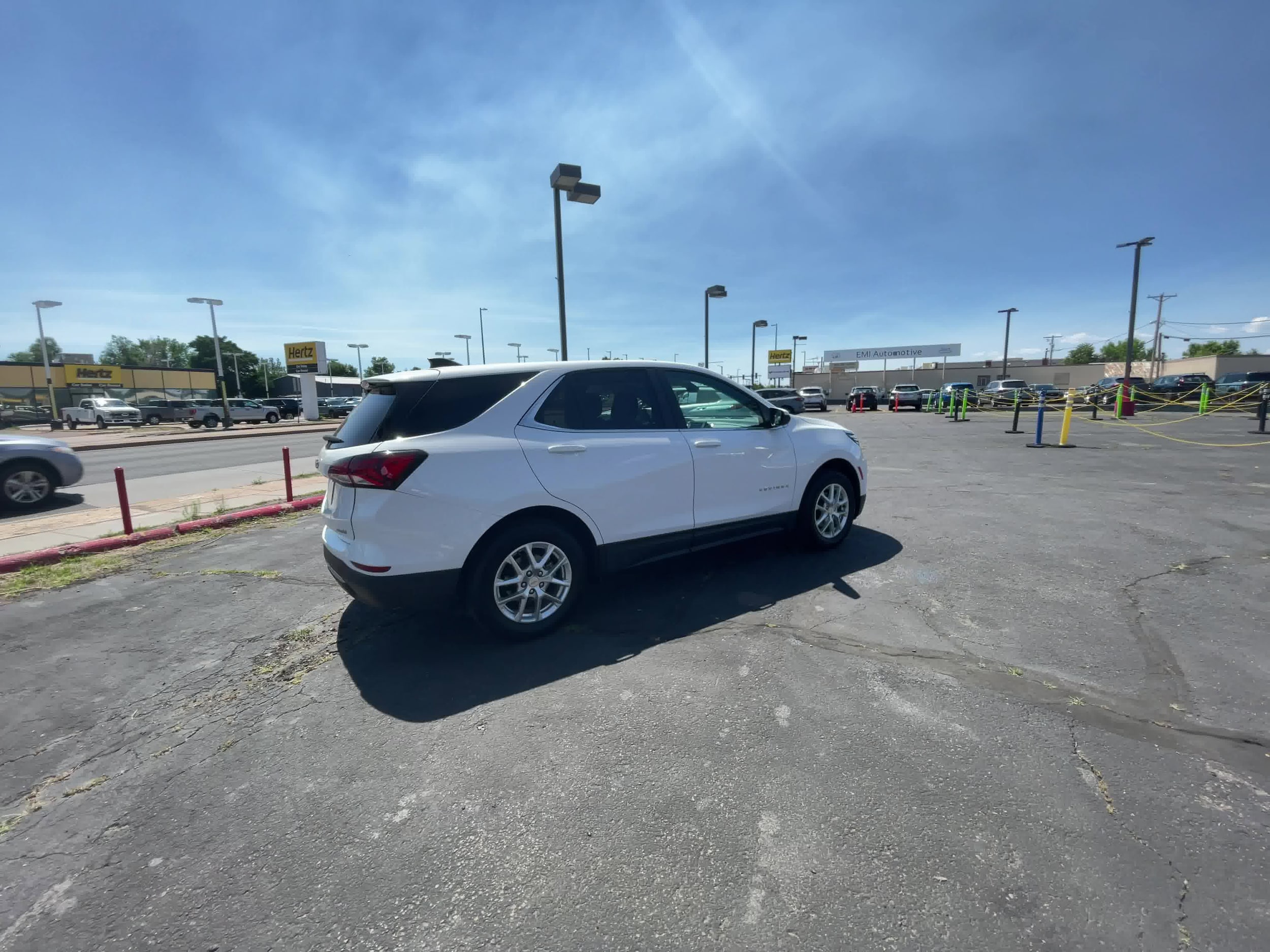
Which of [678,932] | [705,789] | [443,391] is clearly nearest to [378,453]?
[443,391]

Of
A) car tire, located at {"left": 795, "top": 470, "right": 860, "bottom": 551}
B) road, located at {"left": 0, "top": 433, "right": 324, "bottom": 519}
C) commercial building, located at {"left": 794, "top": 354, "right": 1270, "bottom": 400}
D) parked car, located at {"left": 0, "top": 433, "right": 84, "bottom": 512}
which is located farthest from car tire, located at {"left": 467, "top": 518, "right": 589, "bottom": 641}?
commercial building, located at {"left": 794, "top": 354, "right": 1270, "bottom": 400}

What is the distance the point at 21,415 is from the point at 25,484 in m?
45.1

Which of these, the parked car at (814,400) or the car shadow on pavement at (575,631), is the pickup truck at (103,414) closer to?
the parked car at (814,400)

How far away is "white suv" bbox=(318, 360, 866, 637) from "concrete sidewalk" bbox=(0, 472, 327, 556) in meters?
5.32

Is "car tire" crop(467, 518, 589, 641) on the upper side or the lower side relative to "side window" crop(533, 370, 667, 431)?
lower

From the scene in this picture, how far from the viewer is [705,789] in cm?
249

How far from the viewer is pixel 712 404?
16.2ft

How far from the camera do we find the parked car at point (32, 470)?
888 cm

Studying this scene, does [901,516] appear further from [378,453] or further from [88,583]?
[88,583]

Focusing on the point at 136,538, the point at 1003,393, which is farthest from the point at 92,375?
the point at 1003,393

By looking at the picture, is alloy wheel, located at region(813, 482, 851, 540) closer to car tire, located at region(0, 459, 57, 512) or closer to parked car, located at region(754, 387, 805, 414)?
car tire, located at region(0, 459, 57, 512)

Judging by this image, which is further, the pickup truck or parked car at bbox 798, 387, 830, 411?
parked car at bbox 798, 387, 830, 411

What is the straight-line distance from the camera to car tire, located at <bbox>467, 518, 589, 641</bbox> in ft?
12.0

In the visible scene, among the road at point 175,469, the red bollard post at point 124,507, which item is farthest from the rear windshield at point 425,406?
the road at point 175,469
